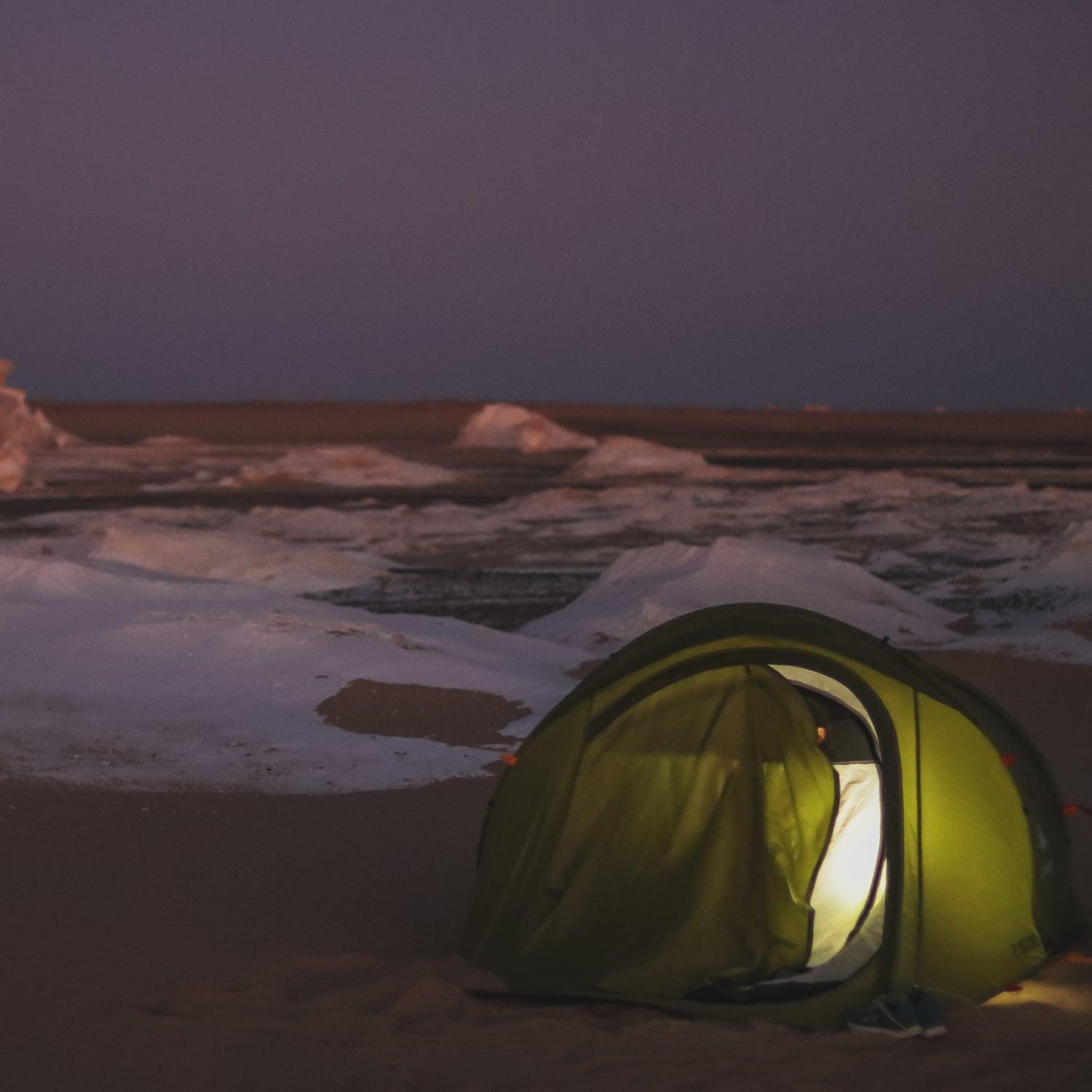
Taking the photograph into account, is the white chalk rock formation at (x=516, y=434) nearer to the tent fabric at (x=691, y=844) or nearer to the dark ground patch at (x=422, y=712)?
the dark ground patch at (x=422, y=712)

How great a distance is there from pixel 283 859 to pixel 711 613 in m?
2.72

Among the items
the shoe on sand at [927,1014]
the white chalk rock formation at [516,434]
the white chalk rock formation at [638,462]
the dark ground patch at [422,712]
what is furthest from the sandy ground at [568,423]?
the shoe on sand at [927,1014]

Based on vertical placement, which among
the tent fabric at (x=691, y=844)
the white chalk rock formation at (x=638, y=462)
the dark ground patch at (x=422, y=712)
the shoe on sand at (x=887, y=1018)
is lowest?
the dark ground patch at (x=422, y=712)

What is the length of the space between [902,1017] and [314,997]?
2082 millimetres

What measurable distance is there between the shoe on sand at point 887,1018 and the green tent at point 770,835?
0.12 metres

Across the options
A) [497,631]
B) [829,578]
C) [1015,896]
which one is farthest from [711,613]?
[829,578]

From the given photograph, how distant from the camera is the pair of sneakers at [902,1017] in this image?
5414 mm

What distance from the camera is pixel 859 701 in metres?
6.48

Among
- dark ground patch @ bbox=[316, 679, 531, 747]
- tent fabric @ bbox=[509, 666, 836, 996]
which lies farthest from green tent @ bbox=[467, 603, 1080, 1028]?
dark ground patch @ bbox=[316, 679, 531, 747]

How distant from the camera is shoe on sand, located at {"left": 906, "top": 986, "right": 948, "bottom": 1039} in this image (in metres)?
5.41

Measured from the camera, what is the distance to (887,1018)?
5.49 metres

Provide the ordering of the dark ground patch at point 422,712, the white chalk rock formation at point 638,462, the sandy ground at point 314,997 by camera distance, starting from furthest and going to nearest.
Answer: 1. the white chalk rock formation at point 638,462
2. the dark ground patch at point 422,712
3. the sandy ground at point 314,997

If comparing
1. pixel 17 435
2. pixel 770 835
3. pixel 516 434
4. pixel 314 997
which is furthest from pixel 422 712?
pixel 516 434

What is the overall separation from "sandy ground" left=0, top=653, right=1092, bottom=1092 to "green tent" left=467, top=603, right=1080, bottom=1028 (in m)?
0.25
